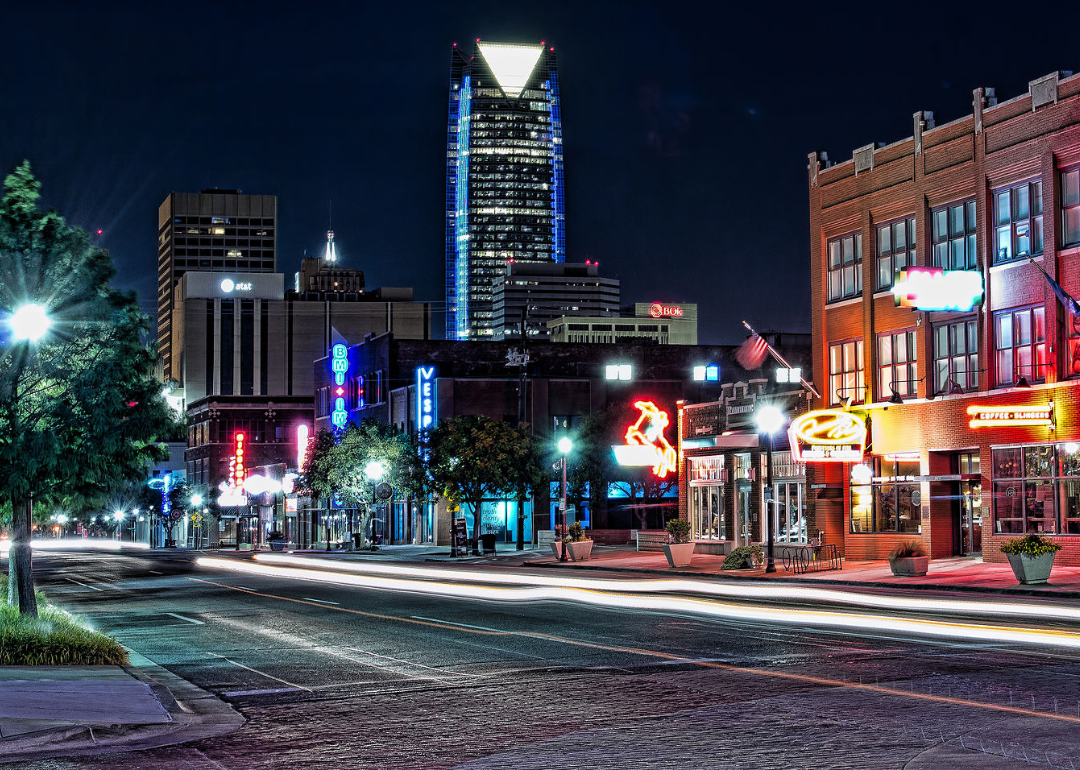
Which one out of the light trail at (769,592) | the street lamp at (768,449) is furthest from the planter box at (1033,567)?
the street lamp at (768,449)

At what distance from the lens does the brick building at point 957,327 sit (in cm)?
3522

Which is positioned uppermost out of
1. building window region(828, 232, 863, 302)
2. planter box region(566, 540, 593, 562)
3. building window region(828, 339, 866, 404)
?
building window region(828, 232, 863, 302)

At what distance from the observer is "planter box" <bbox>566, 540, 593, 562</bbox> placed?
160 ft

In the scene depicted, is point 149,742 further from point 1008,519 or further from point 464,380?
point 464,380

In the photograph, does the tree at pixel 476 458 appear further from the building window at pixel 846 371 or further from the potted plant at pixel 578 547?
the building window at pixel 846 371

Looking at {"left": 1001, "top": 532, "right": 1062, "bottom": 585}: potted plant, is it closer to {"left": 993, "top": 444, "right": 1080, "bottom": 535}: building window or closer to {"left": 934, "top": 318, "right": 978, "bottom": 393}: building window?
{"left": 993, "top": 444, "right": 1080, "bottom": 535}: building window

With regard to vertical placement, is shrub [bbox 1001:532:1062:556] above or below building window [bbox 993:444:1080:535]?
below

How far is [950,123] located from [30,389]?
29752mm

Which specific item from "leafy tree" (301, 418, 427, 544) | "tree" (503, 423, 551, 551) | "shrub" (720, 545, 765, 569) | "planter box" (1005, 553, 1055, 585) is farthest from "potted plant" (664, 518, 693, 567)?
"leafy tree" (301, 418, 427, 544)

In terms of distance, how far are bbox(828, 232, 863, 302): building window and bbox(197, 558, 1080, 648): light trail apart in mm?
17976

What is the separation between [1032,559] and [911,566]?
4.42m

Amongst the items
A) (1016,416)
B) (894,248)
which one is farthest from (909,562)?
(894,248)

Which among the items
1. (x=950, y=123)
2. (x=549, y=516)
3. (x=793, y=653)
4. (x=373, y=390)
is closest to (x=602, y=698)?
(x=793, y=653)

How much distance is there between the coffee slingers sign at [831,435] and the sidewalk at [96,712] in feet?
94.5
